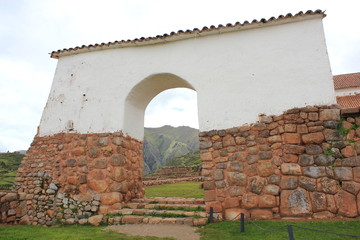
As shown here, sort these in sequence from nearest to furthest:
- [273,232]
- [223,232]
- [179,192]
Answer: [273,232] < [223,232] < [179,192]

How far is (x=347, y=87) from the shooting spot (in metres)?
17.9

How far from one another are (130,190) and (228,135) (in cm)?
320

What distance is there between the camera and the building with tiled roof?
16.4m

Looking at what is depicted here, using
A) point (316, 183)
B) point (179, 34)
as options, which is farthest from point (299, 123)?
point (179, 34)

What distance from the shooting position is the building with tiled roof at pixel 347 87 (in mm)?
16414

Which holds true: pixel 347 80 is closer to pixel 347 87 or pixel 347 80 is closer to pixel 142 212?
pixel 347 87

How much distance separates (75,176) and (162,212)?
2.58 meters

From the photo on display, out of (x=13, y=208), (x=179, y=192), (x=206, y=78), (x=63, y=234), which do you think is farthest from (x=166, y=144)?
(x=63, y=234)

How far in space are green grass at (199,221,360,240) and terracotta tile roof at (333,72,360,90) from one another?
17684 millimetres

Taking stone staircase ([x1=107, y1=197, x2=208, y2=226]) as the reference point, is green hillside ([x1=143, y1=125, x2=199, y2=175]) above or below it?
above

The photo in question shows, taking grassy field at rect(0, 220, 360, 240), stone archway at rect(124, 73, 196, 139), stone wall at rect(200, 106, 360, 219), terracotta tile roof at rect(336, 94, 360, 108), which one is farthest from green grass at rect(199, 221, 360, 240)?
terracotta tile roof at rect(336, 94, 360, 108)

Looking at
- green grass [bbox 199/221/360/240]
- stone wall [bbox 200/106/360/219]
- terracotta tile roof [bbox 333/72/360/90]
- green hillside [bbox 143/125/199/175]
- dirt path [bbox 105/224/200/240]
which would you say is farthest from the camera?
green hillside [bbox 143/125/199/175]

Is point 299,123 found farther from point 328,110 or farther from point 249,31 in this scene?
point 249,31

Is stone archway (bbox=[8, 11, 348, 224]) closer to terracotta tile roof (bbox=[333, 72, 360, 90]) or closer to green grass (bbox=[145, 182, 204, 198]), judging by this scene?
green grass (bbox=[145, 182, 204, 198])
